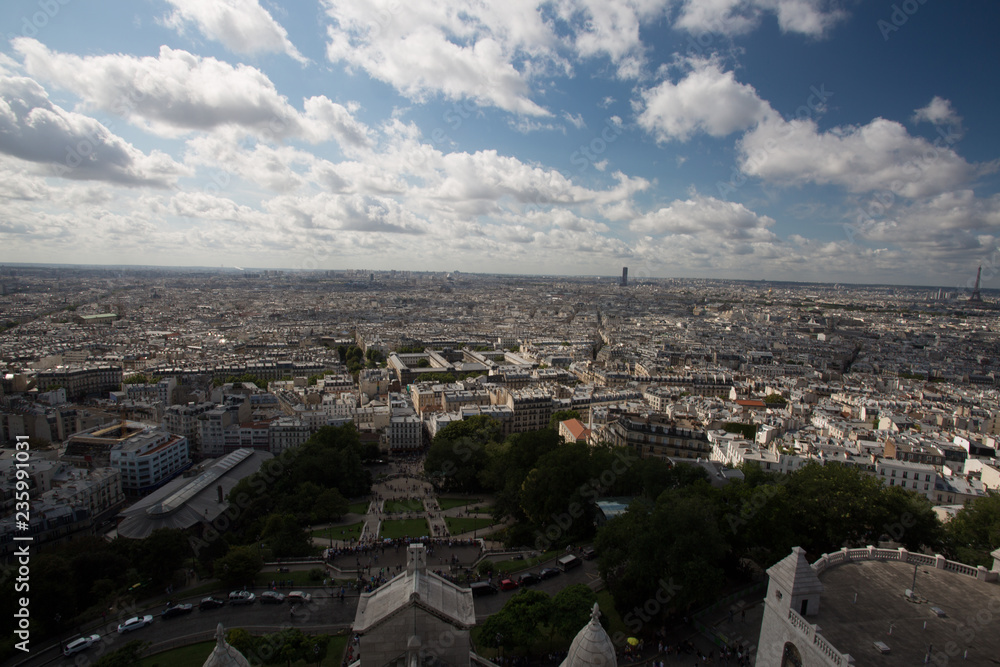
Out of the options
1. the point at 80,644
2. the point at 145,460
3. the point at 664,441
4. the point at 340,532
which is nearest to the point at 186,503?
the point at 340,532

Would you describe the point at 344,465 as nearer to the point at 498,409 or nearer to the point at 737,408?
the point at 498,409

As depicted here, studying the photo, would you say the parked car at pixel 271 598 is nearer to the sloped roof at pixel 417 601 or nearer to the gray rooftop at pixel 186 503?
the gray rooftop at pixel 186 503

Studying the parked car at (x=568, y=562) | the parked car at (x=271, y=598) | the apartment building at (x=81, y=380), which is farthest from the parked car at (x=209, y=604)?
the apartment building at (x=81, y=380)

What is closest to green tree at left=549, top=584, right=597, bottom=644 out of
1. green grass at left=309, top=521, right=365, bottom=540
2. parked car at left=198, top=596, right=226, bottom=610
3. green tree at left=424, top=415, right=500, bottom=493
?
parked car at left=198, top=596, right=226, bottom=610

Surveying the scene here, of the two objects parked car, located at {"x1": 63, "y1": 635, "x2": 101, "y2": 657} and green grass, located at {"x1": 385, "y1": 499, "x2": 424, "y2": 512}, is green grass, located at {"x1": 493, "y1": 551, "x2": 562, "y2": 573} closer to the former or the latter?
green grass, located at {"x1": 385, "y1": 499, "x2": 424, "y2": 512}

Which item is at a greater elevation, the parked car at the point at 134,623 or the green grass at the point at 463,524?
the parked car at the point at 134,623

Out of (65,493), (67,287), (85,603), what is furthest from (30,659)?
(67,287)
